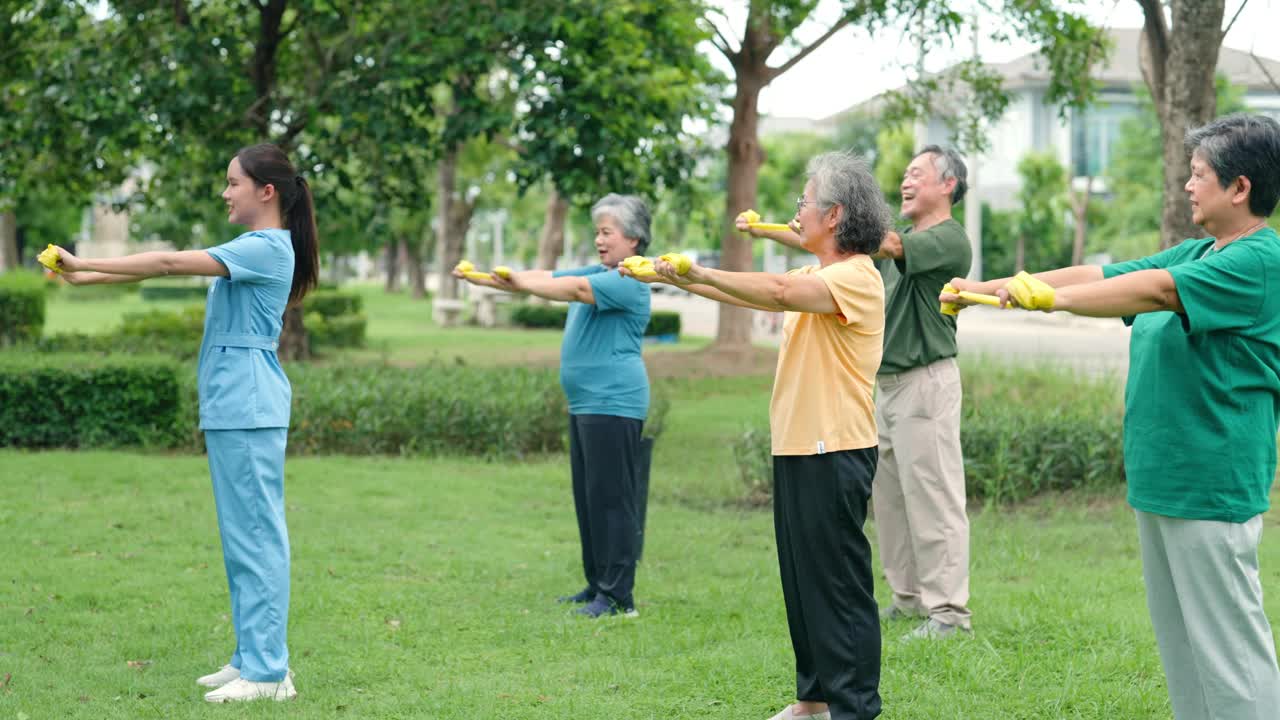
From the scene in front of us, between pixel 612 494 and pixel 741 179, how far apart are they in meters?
13.2

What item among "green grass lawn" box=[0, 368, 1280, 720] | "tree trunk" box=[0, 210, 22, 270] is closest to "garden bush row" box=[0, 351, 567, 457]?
"green grass lawn" box=[0, 368, 1280, 720]

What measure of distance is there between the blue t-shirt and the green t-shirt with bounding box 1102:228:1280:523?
9.10 feet

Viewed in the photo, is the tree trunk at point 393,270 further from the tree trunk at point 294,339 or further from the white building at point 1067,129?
the tree trunk at point 294,339

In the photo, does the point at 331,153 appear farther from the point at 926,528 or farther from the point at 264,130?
the point at 926,528

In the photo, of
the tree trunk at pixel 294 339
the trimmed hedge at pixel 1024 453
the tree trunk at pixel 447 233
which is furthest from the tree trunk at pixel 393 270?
the trimmed hedge at pixel 1024 453

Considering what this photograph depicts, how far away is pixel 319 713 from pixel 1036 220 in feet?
146

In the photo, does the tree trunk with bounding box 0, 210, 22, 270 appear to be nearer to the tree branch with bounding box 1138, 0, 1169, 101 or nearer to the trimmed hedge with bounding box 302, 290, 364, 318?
the trimmed hedge with bounding box 302, 290, 364, 318

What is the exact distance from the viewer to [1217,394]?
3248 mm

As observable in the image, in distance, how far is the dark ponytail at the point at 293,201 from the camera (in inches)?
178

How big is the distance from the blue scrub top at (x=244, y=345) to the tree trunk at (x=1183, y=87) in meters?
6.46

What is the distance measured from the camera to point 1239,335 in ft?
10.5

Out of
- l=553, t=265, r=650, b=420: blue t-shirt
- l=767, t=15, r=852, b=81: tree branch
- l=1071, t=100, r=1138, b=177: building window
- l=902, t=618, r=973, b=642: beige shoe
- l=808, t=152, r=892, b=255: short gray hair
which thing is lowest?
l=902, t=618, r=973, b=642: beige shoe

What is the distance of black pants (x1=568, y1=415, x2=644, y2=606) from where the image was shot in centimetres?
584

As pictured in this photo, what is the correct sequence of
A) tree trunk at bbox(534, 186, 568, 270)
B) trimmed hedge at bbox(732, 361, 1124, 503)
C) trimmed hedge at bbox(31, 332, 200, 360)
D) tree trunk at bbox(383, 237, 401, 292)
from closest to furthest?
1. trimmed hedge at bbox(732, 361, 1124, 503)
2. trimmed hedge at bbox(31, 332, 200, 360)
3. tree trunk at bbox(534, 186, 568, 270)
4. tree trunk at bbox(383, 237, 401, 292)
